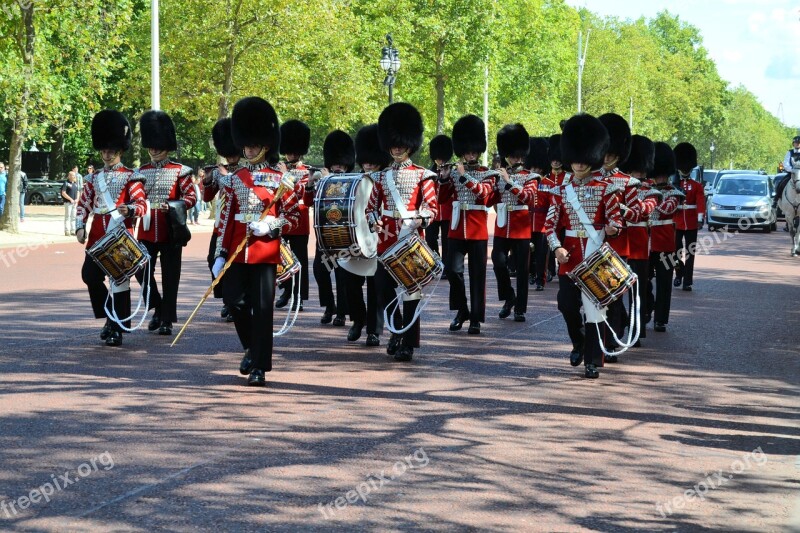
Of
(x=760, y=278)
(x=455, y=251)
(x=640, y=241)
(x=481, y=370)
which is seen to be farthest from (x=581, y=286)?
(x=760, y=278)

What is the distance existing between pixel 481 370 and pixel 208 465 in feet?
12.3

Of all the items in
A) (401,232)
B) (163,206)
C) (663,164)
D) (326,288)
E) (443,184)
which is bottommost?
(326,288)

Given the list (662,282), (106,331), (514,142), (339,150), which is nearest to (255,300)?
(106,331)

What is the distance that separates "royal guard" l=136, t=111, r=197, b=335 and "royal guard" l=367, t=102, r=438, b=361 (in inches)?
79.9

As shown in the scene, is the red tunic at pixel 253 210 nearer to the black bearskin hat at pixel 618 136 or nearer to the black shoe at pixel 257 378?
the black shoe at pixel 257 378

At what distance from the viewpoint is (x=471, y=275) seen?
12.3 m

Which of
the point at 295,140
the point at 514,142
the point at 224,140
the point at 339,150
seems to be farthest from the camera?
the point at 514,142

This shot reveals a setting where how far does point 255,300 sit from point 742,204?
2927 centimetres

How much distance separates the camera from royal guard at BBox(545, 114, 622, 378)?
9.75 metres

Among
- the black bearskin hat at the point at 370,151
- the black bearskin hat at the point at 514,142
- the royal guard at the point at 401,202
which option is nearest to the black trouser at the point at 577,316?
the royal guard at the point at 401,202

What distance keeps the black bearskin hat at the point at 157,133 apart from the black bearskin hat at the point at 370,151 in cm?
178

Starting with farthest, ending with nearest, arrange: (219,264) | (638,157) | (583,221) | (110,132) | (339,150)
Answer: (339,150) → (638,157) → (110,132) → (583,221) → (219,264)

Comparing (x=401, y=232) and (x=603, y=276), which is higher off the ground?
(x=401, y=232)

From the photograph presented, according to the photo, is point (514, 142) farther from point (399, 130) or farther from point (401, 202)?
point (401, 202)
